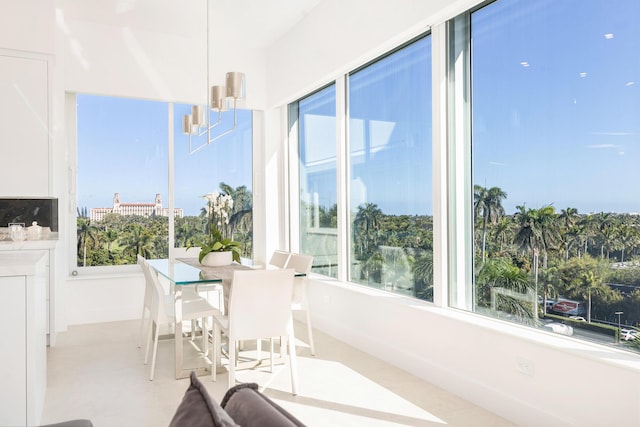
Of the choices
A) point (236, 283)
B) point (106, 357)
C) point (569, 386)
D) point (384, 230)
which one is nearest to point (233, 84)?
point (236, 283)

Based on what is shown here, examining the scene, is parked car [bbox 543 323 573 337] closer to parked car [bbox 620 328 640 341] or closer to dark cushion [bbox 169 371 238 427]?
parked car [bbox 620 328 640 341]

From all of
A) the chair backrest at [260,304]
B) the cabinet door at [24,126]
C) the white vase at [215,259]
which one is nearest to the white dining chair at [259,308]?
the chair backrest at [260,304]

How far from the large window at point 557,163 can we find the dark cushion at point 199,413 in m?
2.19

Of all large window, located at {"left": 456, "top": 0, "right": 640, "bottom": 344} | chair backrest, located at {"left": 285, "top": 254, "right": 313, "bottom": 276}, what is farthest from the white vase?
large window, located at {"left": 456, "top": 0, "right": 640, "bottom": 344}

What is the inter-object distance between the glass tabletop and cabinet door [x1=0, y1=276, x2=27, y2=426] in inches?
41.7

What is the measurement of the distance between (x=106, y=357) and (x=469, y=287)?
299 centimetres

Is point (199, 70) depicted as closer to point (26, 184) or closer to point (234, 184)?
point (234, 184)

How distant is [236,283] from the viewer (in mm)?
2906

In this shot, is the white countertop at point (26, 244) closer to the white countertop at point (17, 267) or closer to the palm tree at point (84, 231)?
the palm tree at point (84, 231)

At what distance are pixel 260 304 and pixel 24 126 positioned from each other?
3.20 m

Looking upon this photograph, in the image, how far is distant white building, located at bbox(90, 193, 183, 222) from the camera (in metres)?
5.54

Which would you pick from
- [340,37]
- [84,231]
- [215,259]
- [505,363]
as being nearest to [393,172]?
[340,37]

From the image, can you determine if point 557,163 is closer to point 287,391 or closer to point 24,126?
point 287,391

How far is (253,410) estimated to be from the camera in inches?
37.8
